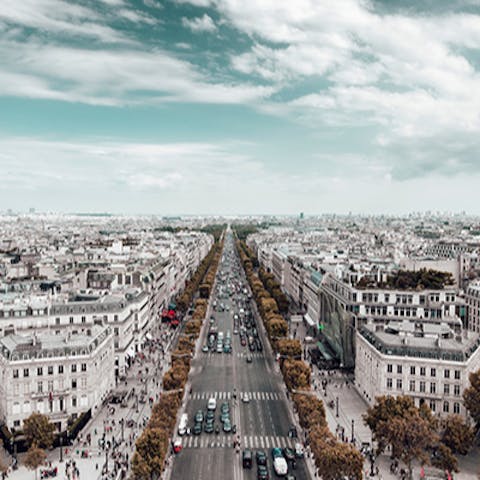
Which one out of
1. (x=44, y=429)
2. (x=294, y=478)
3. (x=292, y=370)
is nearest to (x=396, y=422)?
(x=294, y=478)

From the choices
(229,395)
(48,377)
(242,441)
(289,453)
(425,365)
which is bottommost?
(242,441)

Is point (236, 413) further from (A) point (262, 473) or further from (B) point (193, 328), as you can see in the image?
(B) point (193, 328)

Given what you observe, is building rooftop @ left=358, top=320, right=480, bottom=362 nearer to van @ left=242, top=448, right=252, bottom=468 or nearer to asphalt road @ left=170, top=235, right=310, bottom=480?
asphalt road @ left=170, top=235, right=310, bottom=480

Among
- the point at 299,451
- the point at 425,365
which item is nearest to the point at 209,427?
the point at 299,451

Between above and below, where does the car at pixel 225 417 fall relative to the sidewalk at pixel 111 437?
above

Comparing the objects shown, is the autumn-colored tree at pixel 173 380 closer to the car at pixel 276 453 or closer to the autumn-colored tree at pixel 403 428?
the car at pixel 276 453

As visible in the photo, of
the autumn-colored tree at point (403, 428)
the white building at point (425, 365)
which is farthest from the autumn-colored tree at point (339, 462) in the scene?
the white building at point (425, 365)

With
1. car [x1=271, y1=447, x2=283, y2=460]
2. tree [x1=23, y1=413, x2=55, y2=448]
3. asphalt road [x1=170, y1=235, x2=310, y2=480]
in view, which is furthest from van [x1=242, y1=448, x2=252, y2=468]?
tree [x1=23, y1=413, x2=55, y2=448]
